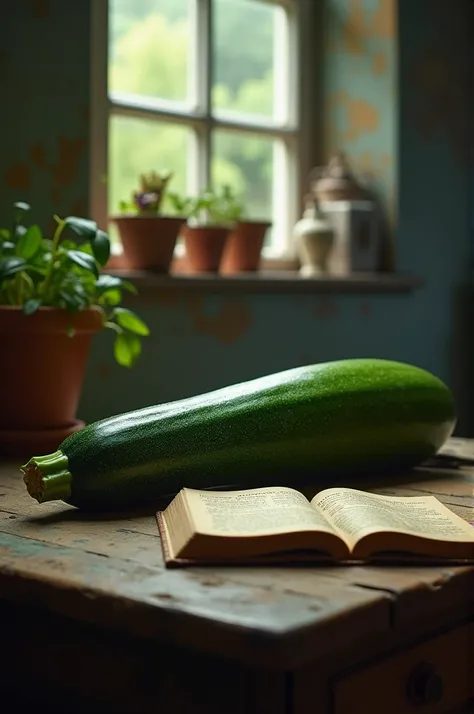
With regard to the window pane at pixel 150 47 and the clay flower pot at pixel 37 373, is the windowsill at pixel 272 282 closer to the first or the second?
the window pane at pixel 150 47

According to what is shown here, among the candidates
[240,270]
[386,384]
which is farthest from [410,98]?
[386,384]

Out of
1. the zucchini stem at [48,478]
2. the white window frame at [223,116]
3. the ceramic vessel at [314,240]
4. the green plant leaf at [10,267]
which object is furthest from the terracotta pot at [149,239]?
the zucchini stem at [48,478]


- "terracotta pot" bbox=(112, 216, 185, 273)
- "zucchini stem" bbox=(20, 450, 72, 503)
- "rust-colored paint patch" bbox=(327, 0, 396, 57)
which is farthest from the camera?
"rust-colored paint patch" bbox=(327, 0, 396, 57)

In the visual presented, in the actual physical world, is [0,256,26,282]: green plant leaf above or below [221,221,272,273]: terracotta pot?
below

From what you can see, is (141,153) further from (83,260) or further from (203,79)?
(83,260)

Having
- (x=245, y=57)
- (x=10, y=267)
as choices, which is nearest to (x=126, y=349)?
(x=10, y=267)

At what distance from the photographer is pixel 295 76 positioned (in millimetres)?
2740

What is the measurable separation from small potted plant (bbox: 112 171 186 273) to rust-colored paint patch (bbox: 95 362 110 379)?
24cm

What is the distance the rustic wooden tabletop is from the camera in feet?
2.32

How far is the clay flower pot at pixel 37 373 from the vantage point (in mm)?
1391

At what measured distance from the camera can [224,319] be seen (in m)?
2.29

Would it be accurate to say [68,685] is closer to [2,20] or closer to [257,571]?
[257,571]

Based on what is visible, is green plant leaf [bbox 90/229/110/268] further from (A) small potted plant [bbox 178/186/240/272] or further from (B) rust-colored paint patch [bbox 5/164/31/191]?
(A) small potted plant [bbox 178/186/240/272]

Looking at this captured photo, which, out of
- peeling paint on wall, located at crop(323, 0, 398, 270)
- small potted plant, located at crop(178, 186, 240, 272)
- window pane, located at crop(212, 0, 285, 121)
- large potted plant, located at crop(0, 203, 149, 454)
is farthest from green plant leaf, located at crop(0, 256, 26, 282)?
peeling paint on wall, located at crop(323, 0, 398, 270)
